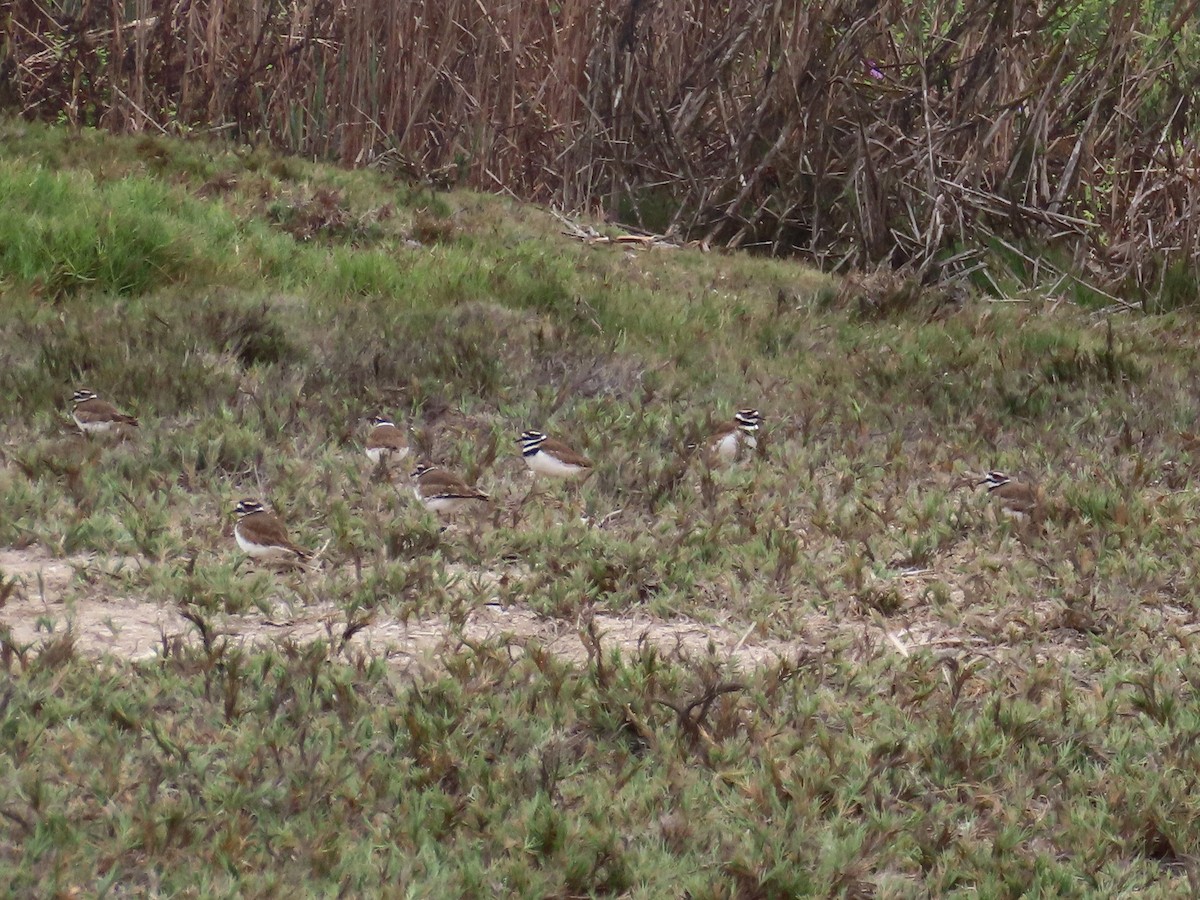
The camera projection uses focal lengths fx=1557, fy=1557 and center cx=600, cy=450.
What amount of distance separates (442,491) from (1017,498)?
2478 mm

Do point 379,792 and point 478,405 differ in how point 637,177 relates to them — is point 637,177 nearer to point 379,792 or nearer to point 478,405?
point 478,405

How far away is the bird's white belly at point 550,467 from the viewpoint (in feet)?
22.8

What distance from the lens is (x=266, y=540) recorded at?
5.80 m

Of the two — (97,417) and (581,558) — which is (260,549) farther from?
(97,417)

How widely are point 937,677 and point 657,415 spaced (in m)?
3.04

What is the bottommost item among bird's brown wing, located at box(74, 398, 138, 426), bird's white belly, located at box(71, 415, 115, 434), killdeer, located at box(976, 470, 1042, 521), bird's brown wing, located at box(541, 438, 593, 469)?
bird's white belly, located at box(71, 415, 115, 434)

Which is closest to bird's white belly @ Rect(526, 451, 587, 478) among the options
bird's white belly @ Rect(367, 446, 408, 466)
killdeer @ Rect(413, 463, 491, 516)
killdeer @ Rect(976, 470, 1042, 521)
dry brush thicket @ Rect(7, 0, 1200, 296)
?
killdeer @ Rect(413, 463, 491, 516)

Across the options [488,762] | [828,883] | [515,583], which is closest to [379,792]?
[488,762]

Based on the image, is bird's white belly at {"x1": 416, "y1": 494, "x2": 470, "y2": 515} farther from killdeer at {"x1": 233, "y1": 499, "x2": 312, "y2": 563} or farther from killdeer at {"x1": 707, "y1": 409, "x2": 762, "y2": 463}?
killdeer at {"x1": 707, "y1": 409, "x2": 762, "y2": 463}

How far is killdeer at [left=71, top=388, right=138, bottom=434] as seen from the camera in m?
7.06

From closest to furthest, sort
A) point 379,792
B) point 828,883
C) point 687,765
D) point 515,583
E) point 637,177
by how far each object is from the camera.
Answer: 1. point 828,883
2. point 379,792
3. point 687,765
4. point 515,583
5. point 637,177

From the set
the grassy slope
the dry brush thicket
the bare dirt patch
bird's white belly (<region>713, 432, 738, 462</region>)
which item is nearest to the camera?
the grassy slope

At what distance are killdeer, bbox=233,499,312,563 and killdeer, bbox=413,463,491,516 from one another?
0.67 metres

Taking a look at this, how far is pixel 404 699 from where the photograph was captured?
4.71 m
